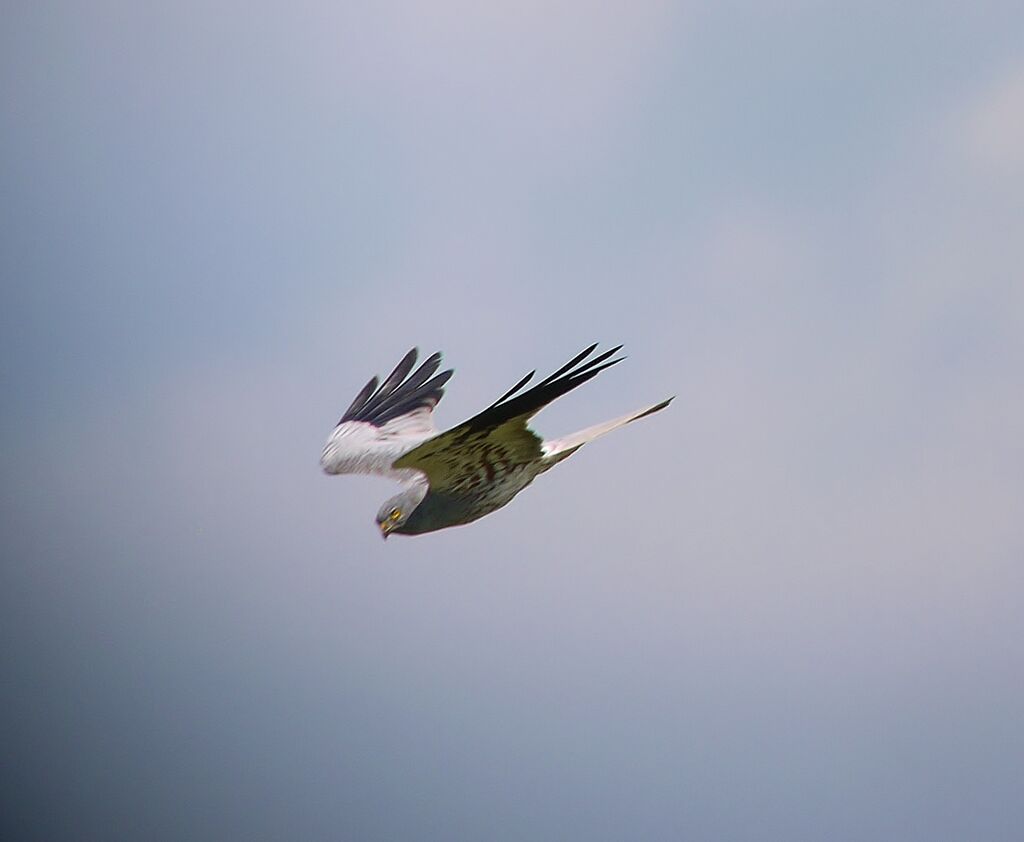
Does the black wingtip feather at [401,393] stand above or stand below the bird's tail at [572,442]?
above

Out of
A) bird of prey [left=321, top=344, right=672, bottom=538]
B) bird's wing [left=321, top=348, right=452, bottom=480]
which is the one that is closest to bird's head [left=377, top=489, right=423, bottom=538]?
bird of prey [left=321, top=344, right=672, bottom=538]

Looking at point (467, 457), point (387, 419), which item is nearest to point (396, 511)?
point (467, 457)

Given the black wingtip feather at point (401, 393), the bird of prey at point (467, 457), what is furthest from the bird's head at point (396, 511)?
the black wingtip feather at point (401, 393)

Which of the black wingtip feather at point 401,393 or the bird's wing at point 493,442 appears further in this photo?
the black wingtip feather at point 401,393

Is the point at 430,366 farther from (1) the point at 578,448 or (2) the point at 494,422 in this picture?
(2) the point at 494,422

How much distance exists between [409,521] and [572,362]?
1233 millimetres

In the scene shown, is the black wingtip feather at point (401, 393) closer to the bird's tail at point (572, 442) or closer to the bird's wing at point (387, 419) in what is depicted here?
the bird's wing at point (387, 419)

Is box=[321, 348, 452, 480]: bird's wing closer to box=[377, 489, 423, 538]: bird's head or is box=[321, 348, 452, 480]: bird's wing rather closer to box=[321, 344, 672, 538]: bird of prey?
box=[321, 344, 672, 538]: bird of prey

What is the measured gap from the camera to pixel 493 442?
448cm

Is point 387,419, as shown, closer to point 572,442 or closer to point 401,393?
point 401,393

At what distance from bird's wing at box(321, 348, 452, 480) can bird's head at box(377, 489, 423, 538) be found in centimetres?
67

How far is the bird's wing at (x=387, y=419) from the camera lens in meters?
5.83

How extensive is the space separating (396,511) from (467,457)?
53 cm

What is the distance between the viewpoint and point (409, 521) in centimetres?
498
